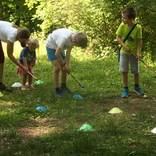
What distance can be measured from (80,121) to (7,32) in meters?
2.66

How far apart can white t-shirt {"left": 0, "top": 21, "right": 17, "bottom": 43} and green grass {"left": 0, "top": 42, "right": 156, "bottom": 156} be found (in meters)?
1.24

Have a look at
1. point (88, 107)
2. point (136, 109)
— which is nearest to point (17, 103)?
point (88, 107)

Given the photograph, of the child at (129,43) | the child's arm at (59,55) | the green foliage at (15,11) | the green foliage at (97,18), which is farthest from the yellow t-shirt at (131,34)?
the green foliage at (15,11)

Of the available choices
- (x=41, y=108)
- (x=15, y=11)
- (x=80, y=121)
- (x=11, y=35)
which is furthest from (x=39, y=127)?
(x=15, y=11)

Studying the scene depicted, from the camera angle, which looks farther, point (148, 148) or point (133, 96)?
point (133, 96)

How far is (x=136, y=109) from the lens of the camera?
5445mm

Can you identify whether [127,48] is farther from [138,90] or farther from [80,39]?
[80,39]

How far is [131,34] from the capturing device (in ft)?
20.2

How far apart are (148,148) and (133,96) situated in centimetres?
293

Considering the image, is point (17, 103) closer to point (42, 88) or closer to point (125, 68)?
point (42, 88)

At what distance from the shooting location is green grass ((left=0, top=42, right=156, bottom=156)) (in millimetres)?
3570

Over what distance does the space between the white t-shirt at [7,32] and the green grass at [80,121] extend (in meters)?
1.24

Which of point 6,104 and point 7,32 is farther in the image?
point 7,32

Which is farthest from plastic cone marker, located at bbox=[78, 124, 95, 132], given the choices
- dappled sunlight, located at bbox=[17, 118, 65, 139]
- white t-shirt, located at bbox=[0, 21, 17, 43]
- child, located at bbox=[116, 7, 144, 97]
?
white t-shirt, located at bbox=[0, 21, 17, 43]
